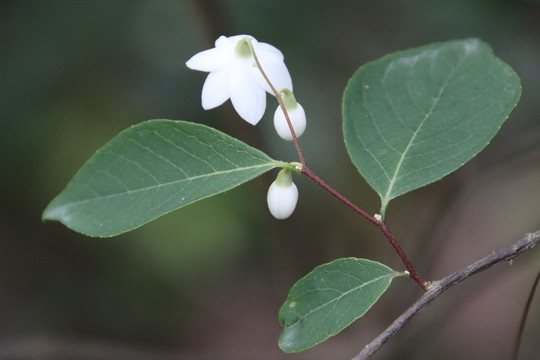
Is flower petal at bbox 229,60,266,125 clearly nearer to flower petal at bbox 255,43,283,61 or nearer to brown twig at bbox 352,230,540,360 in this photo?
flower petal at bbox 255,43,283,61

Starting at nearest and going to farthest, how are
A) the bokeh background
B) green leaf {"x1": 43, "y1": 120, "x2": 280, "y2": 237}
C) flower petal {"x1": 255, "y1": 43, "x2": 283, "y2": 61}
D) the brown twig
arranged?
the brown twig → green leaf {"x1": 43, "y1": 120, "x2": 280, "y2": 237} → flower petal {"x1": 255, "y1": 43, "x2": 283, "y2": 61} → the bokeh background

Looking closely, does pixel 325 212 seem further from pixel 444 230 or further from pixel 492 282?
pixel 492 282

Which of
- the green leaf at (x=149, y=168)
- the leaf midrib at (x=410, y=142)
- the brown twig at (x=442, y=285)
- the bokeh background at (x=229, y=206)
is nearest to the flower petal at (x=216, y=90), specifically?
the green leaf at (x=149, y=168)

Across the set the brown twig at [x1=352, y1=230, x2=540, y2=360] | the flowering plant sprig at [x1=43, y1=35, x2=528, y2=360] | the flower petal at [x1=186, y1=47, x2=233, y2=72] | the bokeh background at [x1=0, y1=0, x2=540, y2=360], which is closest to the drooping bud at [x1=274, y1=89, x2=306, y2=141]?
the flowering plant sprig at [x1=43, y1=35, x2=528, y2=360]

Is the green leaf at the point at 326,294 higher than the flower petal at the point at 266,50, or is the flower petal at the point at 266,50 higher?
the flower petal at the point at 266,50

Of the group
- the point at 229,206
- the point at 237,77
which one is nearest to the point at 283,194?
the point at 237,77

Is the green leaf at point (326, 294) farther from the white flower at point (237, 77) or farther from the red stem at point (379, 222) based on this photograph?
the white flower at point (237, 77)

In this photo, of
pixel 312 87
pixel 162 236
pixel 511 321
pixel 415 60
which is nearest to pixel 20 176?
pixel 162 236
